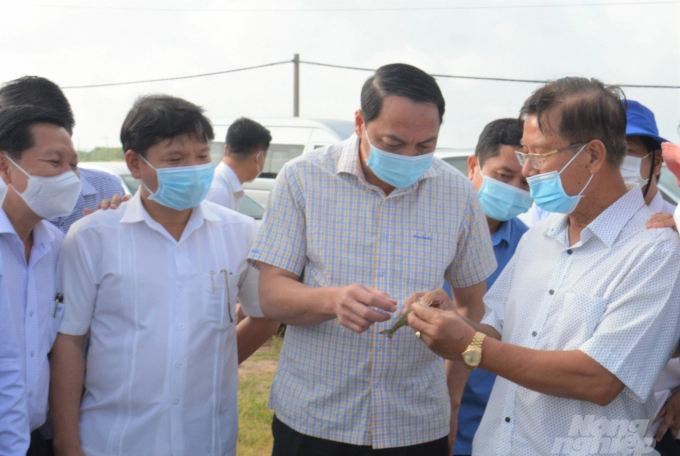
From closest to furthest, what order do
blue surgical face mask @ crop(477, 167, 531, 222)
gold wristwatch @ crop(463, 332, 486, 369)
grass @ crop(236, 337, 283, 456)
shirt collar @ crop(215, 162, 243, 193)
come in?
gold wristwatch @ crop(463, 332, 486, 369)
blue surgical face mask @ crop(477, 167, 531, 222)
grass @ crop(236, 337, 283, 456)
shirt collar @ crop(215, 162, 243, 193)

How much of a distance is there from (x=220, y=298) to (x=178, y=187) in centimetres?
46

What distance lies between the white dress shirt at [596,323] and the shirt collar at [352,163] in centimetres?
52

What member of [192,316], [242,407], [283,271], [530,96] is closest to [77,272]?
[192,316]

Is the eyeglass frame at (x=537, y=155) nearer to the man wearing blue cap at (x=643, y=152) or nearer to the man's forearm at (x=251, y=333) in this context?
the man wearing blue cap at (x=643, y=152)

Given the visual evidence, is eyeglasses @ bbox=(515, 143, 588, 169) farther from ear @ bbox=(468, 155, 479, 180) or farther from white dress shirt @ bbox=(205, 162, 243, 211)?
white dress shirt @ bbox=(205, 162, 243, 211)

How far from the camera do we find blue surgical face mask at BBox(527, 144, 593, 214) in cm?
235

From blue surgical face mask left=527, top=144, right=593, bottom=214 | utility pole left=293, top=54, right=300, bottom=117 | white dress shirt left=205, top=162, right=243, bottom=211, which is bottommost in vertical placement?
utility pole left=293, top=54, right=300, bottom=117

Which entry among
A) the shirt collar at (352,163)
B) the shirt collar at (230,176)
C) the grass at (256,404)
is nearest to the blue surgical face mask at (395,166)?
the shirt collar at (352,163)

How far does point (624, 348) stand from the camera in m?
2.13

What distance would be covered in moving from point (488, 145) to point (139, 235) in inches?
72.4

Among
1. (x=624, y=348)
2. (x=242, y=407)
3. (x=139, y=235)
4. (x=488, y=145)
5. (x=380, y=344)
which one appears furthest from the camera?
(x=242, y=407)

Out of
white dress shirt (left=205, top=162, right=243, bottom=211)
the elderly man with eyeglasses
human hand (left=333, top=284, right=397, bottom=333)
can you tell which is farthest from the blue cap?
white dress shirt (left=205, top=162, right=243, bottom=211)

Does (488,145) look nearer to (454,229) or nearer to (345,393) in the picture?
(454,229)

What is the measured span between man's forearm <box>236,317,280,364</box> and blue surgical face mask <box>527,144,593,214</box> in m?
1.34
